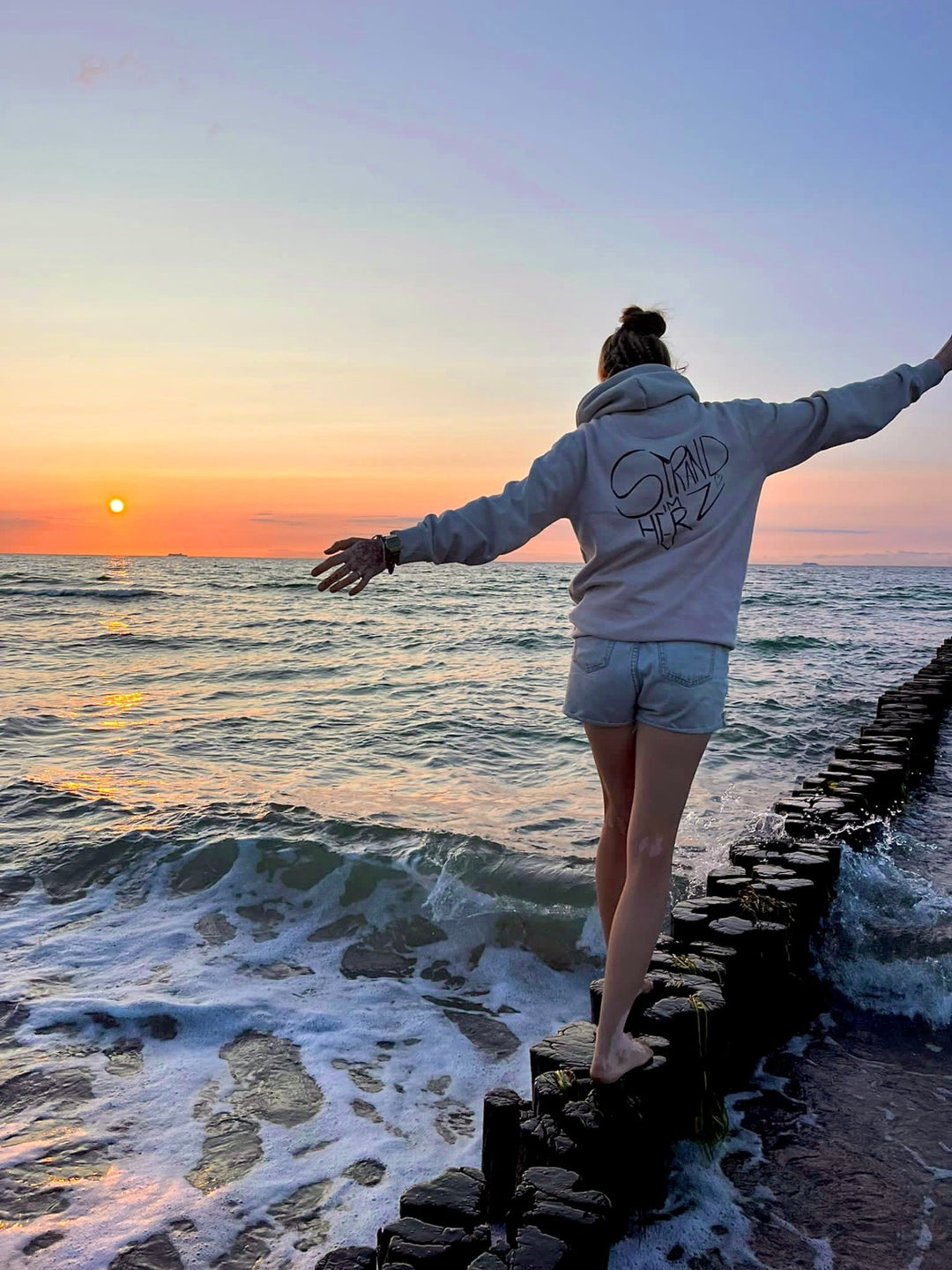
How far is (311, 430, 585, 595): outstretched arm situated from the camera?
2.77 m

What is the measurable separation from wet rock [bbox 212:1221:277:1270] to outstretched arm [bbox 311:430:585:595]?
89.3 inches

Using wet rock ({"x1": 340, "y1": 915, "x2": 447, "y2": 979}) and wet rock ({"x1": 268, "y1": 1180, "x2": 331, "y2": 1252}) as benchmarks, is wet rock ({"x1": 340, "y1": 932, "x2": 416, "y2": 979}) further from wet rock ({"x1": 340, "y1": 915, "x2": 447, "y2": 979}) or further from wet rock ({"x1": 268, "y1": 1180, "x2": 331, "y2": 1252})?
wet rock ({"x1": 268, "y1": 1180, "x2": 331, "y2": 1252})

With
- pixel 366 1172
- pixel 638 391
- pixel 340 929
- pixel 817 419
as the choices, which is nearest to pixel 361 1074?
pixel 366 1172

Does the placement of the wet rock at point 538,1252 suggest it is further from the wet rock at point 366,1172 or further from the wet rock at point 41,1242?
the wet rock at point 41,1242

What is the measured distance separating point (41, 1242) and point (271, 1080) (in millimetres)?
1359

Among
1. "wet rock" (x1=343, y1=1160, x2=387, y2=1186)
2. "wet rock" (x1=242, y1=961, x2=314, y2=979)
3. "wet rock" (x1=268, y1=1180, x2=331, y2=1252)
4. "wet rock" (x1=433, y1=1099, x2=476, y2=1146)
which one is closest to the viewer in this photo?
"wet rock" (x1=268, y1=1180, x2=331, y2=1252)

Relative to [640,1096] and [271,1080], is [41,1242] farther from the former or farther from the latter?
[640,1096]

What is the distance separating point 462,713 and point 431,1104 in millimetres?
10272

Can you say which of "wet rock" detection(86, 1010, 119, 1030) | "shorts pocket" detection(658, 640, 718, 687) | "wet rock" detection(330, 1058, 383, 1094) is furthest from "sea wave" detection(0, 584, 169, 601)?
"shorts pocket" detection(658, 640, 718, 687)

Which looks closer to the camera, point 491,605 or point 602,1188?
point 602,1188

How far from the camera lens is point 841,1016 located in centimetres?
451

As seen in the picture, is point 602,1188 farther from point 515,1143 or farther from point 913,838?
point 913,838

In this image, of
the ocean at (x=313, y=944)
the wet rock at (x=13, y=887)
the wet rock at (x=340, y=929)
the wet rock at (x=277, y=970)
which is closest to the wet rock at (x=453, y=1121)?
the ocean at (x=313, y=944)

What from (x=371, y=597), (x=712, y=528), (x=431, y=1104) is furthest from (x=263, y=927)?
(x=371, y=597)
